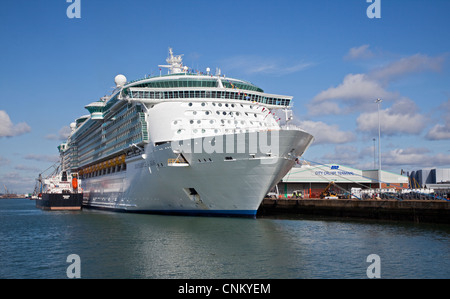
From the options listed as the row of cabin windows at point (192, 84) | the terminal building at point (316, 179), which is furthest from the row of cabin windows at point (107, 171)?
the terminal building at point (316, 179)

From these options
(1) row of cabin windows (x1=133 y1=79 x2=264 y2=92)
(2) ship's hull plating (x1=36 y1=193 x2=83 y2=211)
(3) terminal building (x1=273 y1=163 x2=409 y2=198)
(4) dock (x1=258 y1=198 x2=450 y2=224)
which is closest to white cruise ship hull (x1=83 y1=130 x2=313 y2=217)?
(1) row of cabin windows (x1=133 y1=79 x2=264 y2=92)

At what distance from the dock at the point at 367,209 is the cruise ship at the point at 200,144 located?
27.4 ft

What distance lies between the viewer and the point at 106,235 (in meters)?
23.6

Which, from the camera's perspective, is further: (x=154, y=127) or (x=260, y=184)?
(x=154, y=127)

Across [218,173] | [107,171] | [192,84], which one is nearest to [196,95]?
[192,84]

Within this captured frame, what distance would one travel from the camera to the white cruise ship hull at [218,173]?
26.7m

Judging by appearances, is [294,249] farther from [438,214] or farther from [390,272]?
[438,214]

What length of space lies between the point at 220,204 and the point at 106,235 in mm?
8745

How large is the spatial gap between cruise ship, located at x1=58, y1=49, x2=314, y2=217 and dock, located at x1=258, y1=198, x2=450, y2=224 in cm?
835

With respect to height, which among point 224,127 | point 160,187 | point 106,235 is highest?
point 224,127

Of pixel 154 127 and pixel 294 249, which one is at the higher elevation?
pixel 154 127

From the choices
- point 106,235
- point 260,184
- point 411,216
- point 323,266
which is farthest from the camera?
point 411,216
